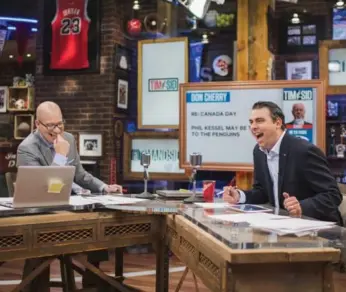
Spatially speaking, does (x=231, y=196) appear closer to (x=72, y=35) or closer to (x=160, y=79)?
(x=160, y=79)

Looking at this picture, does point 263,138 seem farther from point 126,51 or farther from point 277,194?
point 126,51

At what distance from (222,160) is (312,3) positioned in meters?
3.90

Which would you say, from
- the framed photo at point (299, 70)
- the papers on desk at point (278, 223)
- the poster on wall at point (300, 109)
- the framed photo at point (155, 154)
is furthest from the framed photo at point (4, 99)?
the papers on desk at point (278, 223)

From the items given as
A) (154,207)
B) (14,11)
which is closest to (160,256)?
(154,207)

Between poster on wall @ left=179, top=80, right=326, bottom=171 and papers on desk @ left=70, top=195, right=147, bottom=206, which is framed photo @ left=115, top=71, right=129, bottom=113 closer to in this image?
poster on wall @ left=179, top=80, right=326, bottom=171

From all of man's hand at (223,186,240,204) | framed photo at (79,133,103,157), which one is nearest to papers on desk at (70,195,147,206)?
man's hand at (223,186,240,204)

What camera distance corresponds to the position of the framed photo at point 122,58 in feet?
20.8

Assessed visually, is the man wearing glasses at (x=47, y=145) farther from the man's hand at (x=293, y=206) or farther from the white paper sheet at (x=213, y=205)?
the man's hand at (x=293, y=206)

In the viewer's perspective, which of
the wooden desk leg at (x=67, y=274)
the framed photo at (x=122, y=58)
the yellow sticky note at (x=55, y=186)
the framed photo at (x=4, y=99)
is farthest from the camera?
the framed photo at (x=4, y=99)

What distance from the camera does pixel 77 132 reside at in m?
6.55

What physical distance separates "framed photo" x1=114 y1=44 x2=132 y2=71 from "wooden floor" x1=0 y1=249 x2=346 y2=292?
2.25 m

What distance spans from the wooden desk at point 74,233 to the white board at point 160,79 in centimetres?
284

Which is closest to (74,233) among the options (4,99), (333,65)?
(333,65)

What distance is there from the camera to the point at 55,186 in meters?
2.59
